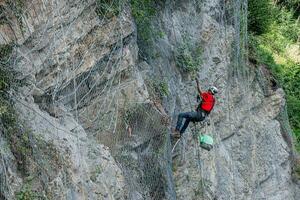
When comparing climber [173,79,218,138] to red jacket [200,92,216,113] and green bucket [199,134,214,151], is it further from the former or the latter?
green bucket [199,134,214,151]

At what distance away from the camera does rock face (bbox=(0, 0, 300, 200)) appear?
889cm

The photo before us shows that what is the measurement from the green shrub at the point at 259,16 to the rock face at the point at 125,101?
415 centimetres

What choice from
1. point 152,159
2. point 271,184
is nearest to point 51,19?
point 152,159

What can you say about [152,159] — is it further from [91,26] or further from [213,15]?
[213,15]

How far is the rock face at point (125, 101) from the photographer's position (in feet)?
29.2

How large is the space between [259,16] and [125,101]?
33.3 ft

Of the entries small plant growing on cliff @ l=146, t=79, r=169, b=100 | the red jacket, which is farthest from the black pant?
small plant growing on cliff @ l=146, t=79, r=169, b=100

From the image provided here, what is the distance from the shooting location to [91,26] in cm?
1040

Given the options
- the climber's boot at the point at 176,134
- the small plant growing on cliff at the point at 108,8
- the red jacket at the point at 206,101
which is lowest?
the climber's boot at the point at 176,134

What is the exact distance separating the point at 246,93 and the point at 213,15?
6.73 ft

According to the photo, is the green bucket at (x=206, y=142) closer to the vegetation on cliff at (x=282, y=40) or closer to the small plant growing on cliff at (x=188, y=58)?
the small plant growing on cliff at (x=188, y=58)

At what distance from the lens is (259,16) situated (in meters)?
20.2

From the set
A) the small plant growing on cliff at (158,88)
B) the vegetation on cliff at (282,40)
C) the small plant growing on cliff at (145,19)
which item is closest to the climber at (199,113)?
the small plant growing on cliff at (158,88)

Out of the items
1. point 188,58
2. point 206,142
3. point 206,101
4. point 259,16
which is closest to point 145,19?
point 188,58
